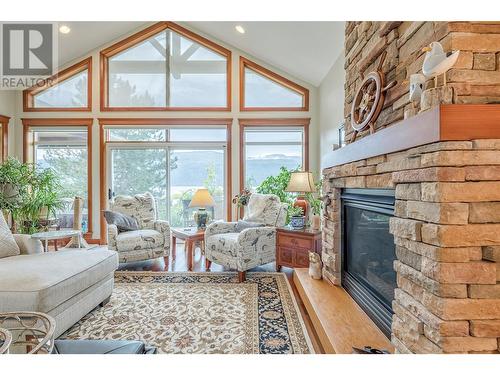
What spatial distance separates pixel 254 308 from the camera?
2662 mm

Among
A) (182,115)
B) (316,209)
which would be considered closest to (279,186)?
(316,209)

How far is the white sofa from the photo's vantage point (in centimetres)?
188

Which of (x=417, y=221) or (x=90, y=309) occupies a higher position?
(x=417, y=221)

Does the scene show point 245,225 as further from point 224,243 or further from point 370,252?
point 370,252

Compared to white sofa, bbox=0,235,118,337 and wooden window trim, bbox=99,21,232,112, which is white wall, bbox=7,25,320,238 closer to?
wooden window trim, bbox=99,21,232,112

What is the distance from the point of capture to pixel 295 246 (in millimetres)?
3557

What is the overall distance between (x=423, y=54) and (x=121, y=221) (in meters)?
3.85

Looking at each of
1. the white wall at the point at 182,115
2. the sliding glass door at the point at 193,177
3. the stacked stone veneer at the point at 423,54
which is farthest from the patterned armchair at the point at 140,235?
the stacked stone veneer at the point at 423,54

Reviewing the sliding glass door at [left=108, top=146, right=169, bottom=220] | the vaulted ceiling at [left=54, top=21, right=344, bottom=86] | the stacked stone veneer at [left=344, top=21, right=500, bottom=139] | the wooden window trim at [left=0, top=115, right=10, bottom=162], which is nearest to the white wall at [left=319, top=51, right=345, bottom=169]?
the vaulted ceiling at [left=54, top=21, right=344, bottom=86]

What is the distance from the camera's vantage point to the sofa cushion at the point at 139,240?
3.79 meters

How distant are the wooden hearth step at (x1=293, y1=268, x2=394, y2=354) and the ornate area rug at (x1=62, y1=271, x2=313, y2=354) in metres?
0.21
